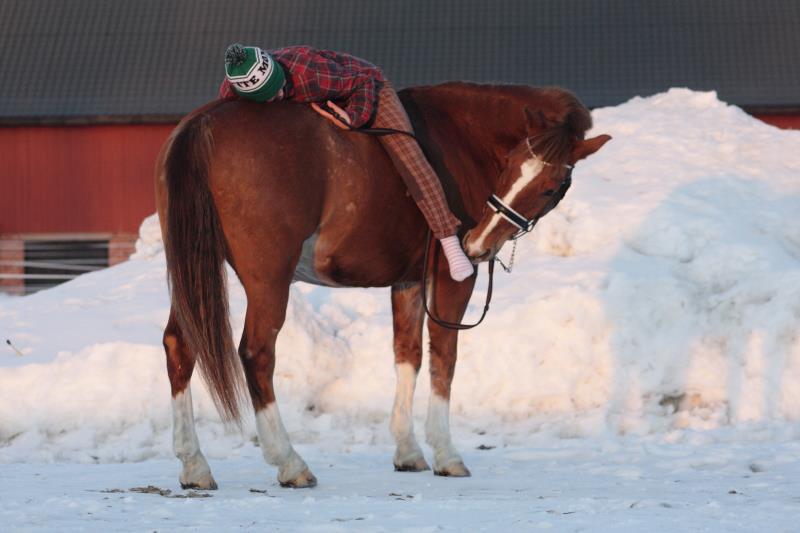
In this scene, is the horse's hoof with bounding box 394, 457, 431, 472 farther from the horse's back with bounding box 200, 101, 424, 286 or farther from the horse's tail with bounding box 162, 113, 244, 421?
the horse's tail with bounding box 162, 113, 244, 421

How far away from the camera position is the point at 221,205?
18.6ft

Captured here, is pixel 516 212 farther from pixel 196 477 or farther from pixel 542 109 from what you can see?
pixel 196 477

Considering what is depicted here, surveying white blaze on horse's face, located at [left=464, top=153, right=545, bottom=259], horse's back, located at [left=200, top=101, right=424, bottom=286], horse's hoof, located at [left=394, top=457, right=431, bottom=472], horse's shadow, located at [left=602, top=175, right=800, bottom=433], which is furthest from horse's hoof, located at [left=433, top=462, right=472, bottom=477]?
horse's shadow, located at [left=602, top=175, right=800, bottom=433]

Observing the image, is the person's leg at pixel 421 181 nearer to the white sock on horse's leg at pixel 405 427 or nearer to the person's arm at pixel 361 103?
the person's arm at pixel 361 103

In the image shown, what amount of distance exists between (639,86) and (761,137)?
40.9 ft

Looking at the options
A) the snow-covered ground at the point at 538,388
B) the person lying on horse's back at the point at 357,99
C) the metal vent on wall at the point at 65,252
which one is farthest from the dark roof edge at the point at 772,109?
the person lying on horse's back at the point at 357,99

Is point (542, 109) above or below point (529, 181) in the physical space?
above

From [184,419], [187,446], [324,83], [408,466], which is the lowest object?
[408,466]

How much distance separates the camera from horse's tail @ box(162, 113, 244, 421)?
18.1 feet

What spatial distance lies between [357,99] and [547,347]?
3272 millimetres

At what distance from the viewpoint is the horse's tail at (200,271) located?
217 inches

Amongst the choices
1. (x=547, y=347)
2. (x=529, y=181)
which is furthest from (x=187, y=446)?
(x=547, y=347)

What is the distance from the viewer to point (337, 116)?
19.9ft

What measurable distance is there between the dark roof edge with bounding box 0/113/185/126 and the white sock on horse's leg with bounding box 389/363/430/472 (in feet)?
59.9
